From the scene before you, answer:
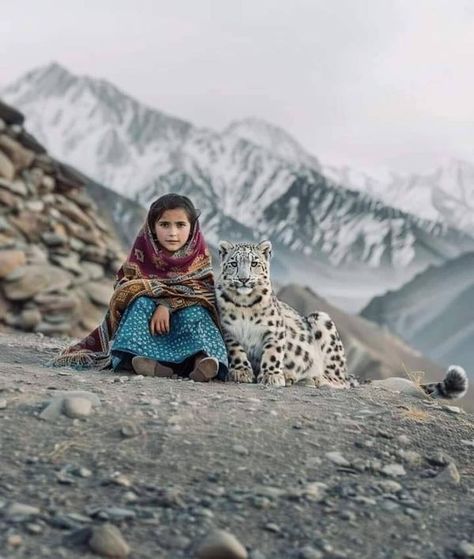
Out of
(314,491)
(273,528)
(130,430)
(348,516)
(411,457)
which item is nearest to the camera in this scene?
(273,528)

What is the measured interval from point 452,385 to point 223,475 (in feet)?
10.4

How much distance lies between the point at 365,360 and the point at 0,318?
8956mm

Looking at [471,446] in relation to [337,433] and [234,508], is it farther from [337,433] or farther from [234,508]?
[234,508]

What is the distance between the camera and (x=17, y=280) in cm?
1210

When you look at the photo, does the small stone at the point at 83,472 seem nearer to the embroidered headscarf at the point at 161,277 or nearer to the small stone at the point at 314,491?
the small stone at the point at 314,491

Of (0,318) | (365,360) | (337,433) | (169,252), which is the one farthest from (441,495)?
(365,360)

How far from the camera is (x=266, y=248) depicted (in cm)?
548

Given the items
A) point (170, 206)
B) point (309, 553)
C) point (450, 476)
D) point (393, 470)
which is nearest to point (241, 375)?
point (170, 206)

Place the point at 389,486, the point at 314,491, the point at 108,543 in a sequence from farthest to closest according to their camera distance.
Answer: the point at 389,486
the point at 314,491
the point at 108,543

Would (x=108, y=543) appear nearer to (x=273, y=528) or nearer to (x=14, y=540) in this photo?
(x=14, y=540)

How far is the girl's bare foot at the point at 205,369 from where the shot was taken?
5.15 m

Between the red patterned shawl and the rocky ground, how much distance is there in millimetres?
993

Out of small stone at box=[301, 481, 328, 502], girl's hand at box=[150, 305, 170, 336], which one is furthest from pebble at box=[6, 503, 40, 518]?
girl's hand at box=[150, 305, 170, 336]

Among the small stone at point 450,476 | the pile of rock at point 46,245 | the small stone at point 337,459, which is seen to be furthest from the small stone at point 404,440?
the pile of rock at point 46,245
